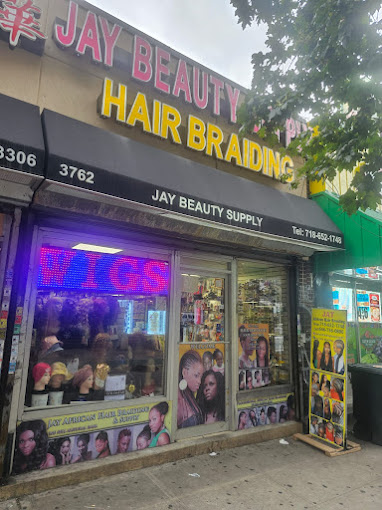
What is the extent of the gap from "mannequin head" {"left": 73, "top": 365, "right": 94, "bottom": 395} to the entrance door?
51.4 inches

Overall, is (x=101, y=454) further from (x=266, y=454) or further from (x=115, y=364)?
(x=266, y=454)

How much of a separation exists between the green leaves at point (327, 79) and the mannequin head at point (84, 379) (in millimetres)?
4083

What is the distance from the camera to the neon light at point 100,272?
4273mm

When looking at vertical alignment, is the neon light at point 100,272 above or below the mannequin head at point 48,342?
above

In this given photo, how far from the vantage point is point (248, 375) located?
19.0 feet

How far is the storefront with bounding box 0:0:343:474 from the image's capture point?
12.9 feet

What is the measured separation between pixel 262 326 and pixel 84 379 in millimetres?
3213

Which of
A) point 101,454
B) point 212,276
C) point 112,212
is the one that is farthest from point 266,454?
point 112,212

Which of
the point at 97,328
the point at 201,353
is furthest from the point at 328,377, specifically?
the point at 97,328

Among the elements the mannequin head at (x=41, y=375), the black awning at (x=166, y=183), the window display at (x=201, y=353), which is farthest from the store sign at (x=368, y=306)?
the mannequin head at (x=41, y=375)

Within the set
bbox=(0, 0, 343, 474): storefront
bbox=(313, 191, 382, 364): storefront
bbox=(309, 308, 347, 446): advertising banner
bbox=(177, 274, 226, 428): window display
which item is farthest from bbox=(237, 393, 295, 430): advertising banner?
bbox=(313, 191, 382, 364): storefront

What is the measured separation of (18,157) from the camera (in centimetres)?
312

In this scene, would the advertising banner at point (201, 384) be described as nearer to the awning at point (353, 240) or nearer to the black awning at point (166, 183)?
the black awning at point (166, 183)

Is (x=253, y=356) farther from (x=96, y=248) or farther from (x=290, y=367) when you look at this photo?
(x=96, y=248)
